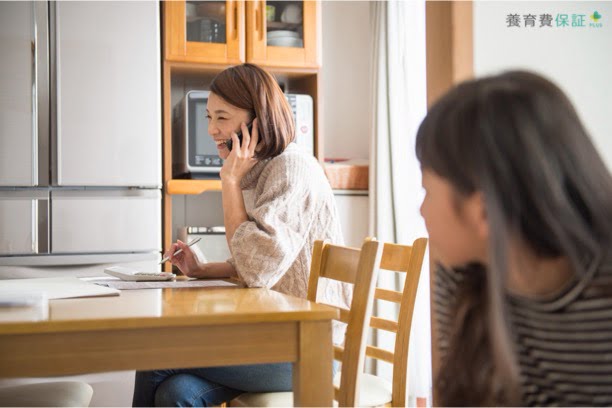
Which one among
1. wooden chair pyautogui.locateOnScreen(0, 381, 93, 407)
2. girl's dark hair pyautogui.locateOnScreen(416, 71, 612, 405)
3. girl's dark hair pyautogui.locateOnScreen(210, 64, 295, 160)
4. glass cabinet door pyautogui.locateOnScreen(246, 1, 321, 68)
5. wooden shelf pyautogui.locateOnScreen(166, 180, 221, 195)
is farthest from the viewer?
glass cabinet door pyautogui.locateOnScreen(246, 1, 321, 68)

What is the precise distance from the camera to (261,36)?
3.04 meters

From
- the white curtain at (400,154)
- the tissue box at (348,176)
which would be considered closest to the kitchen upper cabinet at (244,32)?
the white curtain at (400,154)

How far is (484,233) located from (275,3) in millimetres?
2544

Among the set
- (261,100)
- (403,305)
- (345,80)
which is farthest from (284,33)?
(403,305)

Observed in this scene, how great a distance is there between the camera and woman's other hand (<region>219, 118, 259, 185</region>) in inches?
70.3

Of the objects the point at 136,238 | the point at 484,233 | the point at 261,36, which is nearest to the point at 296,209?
the point at 484,233

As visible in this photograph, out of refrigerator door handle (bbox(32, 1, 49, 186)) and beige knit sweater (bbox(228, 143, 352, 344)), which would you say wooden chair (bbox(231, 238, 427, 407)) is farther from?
refrigerator door handle (bbox(32, 1, 49, 186))

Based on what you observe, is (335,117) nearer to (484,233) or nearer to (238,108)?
(238,108)

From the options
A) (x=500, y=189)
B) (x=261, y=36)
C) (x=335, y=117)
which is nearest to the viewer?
(x=500, y=189)

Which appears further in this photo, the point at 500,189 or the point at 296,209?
the point at 296,209

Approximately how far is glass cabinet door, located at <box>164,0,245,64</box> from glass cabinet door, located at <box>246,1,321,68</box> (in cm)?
6

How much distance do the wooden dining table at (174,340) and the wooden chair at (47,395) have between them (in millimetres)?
461

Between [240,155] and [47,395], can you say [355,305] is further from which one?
[47,395]

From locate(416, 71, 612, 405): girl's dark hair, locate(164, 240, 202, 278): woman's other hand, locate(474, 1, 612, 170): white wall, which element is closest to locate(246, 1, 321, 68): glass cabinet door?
locate(474, 1, 612, 170): white wall
